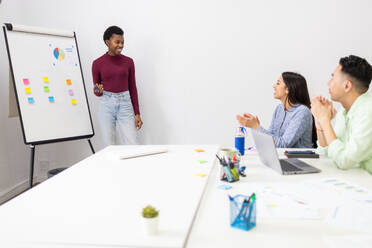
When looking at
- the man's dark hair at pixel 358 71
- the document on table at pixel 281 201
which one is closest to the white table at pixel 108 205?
the document on table at pixel 281 201

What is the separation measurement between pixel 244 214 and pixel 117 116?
253cm

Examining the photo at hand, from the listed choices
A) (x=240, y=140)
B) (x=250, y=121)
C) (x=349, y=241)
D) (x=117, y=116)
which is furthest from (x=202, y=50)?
(x=349, y=241)

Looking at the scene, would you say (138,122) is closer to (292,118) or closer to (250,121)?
(250,121)

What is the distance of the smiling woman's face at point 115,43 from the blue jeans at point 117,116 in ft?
1.33

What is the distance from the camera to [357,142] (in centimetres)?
157

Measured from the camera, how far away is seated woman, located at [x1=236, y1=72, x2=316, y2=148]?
2178mm

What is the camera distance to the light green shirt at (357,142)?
1.56 m

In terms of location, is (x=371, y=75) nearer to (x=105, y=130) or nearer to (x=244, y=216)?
(x=244, y=216)

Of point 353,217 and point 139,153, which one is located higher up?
point 139,153

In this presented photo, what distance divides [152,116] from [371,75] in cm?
235

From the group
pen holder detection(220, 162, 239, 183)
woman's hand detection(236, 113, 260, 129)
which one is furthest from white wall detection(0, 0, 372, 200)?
pen holder detection(220, 162, 239, 183)

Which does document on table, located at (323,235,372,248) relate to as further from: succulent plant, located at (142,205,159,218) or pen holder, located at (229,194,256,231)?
succulent plant, located at (142,205,159,218)

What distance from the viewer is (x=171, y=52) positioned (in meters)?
3.51

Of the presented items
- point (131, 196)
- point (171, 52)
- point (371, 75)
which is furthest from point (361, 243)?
point (171, 52)
